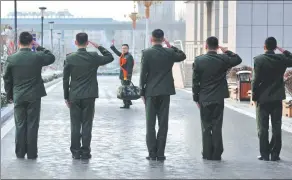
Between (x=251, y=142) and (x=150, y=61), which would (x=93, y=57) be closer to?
(x=150, y=61)

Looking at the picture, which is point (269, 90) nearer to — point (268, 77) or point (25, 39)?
point (268, 77)

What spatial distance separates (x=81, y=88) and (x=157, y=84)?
45.6 inches

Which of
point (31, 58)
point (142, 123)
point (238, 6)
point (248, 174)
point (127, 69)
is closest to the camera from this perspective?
point (248, 174)

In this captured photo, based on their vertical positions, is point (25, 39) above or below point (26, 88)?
above

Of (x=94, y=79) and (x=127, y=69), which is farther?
(x=127, y=69)

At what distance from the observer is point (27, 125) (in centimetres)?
1112

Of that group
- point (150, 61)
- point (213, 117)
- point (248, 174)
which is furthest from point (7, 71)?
point (248, 174)

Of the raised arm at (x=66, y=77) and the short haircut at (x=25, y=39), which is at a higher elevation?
the short haircut at (x=25, y=39)

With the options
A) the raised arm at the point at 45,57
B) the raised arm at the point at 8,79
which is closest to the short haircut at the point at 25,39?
the raised arm at the point at 45,57

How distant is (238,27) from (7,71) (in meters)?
33.7

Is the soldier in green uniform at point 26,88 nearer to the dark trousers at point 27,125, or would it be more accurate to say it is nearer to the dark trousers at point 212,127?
the dark trousers at point 27,125

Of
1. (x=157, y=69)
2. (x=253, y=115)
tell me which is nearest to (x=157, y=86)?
(x=157, y=69)

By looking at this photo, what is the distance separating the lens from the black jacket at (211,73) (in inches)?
435

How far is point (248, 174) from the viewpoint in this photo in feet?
32.7
